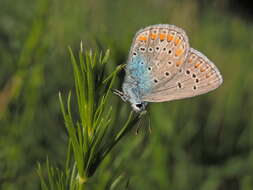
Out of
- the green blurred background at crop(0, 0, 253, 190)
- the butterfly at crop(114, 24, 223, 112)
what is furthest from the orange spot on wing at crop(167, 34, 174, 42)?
the green blurred background at crop(0, 0, 253, 190)

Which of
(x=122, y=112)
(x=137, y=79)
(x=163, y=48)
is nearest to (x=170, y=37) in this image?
(x=163, y=48)

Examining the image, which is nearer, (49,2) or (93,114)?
(93,114)

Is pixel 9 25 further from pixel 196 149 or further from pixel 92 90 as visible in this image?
pixel 92 90

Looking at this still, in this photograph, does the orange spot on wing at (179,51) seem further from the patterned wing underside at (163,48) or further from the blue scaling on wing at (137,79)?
the blue scaling on wing at (137,79)

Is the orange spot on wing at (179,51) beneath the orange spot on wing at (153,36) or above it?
beneath

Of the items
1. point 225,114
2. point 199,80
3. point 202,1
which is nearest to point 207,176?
point 225,114

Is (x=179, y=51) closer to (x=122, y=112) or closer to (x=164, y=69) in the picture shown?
(x=164, y=69)

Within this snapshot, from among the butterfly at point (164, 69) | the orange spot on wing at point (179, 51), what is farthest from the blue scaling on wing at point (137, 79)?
the orange spot on wing at point (179, 51)
